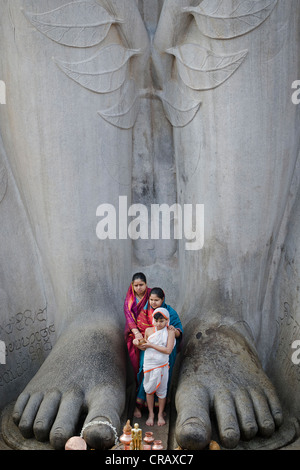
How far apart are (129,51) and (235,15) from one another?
15.8 inches

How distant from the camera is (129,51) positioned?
2.49 m

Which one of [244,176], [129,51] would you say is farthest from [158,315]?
[129,51]

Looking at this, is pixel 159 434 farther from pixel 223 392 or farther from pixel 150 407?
pixel 223 392

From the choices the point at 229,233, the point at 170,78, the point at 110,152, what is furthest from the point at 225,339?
the point at 170,78

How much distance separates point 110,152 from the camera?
8.05ft

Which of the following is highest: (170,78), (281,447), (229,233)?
(170,78)

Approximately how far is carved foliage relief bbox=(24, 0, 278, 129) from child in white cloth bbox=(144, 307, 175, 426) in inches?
29.6

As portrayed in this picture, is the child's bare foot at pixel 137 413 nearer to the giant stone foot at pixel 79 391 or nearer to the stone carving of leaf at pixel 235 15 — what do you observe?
the giant stone foot at pixel 79 391

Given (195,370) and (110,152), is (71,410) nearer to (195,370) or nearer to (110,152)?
(195,370)

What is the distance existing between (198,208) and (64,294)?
1.80 ft

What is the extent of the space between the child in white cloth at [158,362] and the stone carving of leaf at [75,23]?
3.11ft

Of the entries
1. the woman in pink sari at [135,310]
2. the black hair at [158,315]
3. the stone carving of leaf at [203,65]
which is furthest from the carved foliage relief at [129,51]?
the black hair at [158,315]
